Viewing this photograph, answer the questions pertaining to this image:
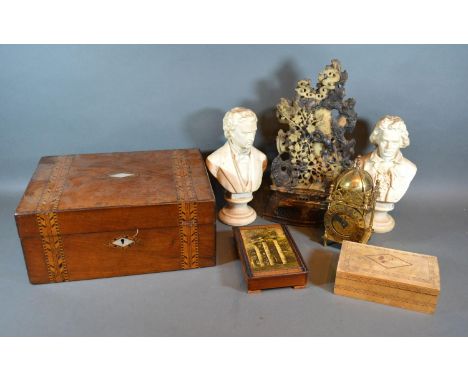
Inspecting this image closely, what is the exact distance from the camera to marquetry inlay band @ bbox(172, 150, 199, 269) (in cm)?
198

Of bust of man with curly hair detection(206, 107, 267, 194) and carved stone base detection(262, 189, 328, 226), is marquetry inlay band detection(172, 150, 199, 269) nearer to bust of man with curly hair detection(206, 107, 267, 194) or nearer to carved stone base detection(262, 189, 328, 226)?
bust of man with curly hair detection(206, 107, 267, 194)

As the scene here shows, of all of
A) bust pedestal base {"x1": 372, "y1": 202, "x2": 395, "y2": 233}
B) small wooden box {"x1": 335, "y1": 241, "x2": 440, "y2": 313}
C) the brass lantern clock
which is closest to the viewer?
small wooden box {"x1": 335, "y1": 241, "x2": 440, "y2": 313}

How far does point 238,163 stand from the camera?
2270 millimetres

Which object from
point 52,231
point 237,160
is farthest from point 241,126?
point 52,231

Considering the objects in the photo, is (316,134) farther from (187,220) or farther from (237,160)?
(187,220)

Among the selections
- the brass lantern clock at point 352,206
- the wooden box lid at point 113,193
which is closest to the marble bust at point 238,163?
the wooden box lid at point 113,193

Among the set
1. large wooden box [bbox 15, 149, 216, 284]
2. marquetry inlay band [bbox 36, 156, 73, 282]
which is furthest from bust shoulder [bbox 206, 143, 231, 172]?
marquetry inlay band [bbox 36, 156, 73, 282]

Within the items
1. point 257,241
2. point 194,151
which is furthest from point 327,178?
point 194,151

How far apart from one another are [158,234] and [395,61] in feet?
5.39

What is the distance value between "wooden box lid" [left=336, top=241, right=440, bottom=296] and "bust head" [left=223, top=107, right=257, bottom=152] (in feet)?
2.24

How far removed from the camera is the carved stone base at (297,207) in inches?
94.3

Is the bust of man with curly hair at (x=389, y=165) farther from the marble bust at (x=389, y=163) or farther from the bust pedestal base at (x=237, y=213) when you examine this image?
the bust pedestal base at (x=237, y=213)

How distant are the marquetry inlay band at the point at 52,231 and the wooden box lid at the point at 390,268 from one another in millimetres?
1204

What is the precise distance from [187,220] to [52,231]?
1.88ft
